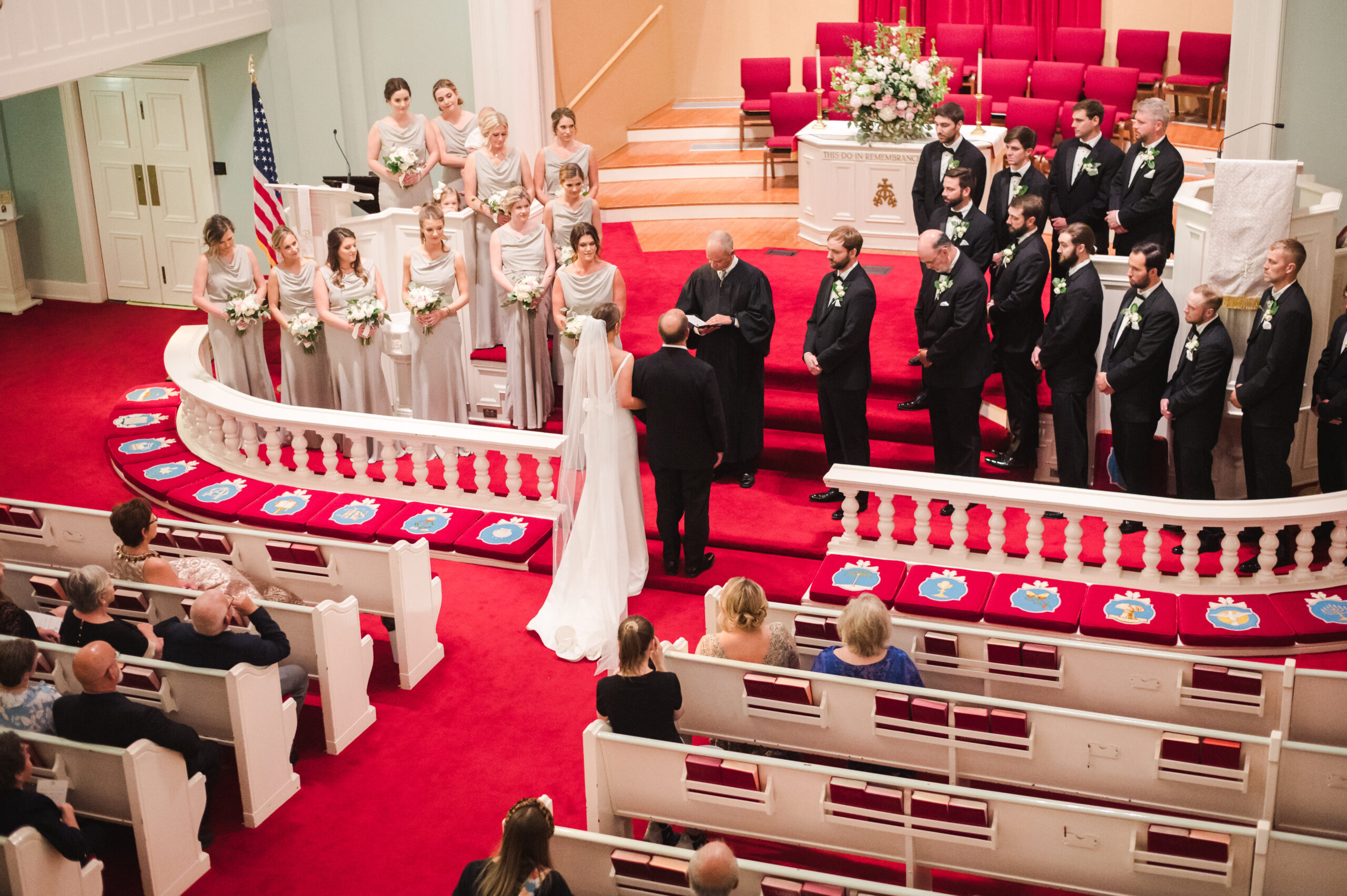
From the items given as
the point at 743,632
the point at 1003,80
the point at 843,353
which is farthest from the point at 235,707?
the point at 1003,80

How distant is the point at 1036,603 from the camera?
259 inches

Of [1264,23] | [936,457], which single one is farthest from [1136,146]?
[936,457]

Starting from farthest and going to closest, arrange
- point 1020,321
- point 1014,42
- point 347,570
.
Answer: point 1014,42 → point 1020,321 → point 347,570

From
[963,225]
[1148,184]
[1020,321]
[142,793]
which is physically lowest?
[142,793]

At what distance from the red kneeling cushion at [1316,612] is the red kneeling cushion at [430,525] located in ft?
14.7

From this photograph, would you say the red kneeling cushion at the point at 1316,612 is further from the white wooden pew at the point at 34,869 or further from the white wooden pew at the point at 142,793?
the white wooden pew at the point at 34,869

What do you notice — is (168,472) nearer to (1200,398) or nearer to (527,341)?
(527,341)

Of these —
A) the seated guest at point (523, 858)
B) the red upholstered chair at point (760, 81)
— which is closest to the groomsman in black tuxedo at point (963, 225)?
the seated guest at point (523, 858)

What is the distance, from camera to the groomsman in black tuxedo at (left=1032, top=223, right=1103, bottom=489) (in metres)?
7.36

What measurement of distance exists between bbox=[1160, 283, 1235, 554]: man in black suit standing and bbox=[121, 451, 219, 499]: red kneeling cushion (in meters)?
6.05

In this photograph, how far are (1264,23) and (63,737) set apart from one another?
28.3 feet

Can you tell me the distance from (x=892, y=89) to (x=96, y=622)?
798cm

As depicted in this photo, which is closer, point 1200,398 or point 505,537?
point 1200,398

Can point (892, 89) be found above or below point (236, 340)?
above
